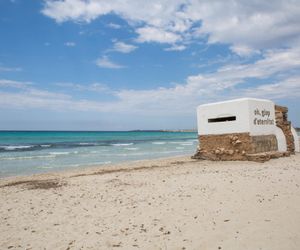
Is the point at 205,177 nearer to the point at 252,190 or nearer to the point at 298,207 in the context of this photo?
the point at 252,190

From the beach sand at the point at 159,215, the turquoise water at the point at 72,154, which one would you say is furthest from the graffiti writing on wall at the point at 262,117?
the turquoise water at the point at 72,154

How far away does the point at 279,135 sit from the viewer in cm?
1780

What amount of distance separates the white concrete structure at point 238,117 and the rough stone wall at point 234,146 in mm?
267

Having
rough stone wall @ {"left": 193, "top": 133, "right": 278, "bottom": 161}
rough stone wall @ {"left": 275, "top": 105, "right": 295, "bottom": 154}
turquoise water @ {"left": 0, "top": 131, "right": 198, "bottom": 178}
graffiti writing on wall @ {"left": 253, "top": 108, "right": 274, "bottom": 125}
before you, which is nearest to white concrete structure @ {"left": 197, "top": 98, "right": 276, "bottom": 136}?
graffiti writing on wall @ {"left": 253, "top": 108, "right": 274, "bottom": 125}

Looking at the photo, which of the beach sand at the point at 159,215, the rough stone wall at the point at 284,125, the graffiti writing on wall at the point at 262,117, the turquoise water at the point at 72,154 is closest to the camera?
the beach sand at the point at 159,215

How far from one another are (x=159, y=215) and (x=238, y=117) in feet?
35.5

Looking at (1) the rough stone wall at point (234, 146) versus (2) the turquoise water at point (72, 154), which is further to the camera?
(2) the turquoise water at point (72, 154)

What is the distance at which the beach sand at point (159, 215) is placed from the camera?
4.96 metres

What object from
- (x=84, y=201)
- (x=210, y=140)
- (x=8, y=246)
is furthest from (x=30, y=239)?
(x=210, y=140)

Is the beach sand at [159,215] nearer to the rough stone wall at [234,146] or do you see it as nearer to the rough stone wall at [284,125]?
the rough stone wall at [234,146]

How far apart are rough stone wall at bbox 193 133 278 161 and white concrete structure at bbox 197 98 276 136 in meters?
0.27

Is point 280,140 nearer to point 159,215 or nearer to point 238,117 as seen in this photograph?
point 238,117

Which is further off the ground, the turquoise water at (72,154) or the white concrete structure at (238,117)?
the white concrete structure at (238,117)

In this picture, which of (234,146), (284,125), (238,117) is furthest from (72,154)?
(284,125)
